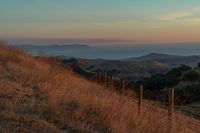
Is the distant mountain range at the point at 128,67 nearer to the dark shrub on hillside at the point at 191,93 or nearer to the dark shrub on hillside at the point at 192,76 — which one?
the dark shrub on hillside at the point at 191,93

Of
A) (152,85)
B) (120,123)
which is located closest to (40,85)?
(120,123)

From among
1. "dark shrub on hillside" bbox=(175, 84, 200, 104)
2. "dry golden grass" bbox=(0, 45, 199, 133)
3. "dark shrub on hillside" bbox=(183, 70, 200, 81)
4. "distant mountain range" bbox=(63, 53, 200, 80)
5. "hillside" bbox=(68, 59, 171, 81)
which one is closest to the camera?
"dry golden grass" bbox=(0, 45, 199, 133)

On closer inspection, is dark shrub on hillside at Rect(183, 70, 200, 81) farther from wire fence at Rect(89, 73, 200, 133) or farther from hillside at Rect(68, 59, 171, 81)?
wire fence at Rect(89, 73, 200, 133)

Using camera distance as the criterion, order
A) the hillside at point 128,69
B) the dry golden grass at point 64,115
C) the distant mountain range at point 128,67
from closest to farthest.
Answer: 1. the dry golden grass at point 64,115
2. the distant mountain range at point 128,67
3. the hillside at point 128,69

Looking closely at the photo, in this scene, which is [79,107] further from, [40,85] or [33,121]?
[40,85]

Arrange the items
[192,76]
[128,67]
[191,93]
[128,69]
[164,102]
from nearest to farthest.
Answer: [164,102] → [191,93] → [192,76] → [128,69] → [128,67]

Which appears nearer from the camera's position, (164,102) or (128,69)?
(164,102)

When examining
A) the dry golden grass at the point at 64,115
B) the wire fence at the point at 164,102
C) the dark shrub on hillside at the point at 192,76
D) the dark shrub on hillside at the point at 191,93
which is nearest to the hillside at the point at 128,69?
the dark shrub on hillside at the point at 192,76

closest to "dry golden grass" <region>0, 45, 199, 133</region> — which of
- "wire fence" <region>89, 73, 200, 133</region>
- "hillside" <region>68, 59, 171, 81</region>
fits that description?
"wire fence" <region>89, 73, 200, 133</region>

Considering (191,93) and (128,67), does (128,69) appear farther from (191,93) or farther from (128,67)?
(191,93)

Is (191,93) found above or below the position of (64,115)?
below

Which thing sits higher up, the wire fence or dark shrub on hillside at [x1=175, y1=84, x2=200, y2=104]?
the wire fence

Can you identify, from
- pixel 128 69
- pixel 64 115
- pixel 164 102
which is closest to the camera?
pixel 64 115

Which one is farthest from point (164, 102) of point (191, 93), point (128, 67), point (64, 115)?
point (128, 67)
